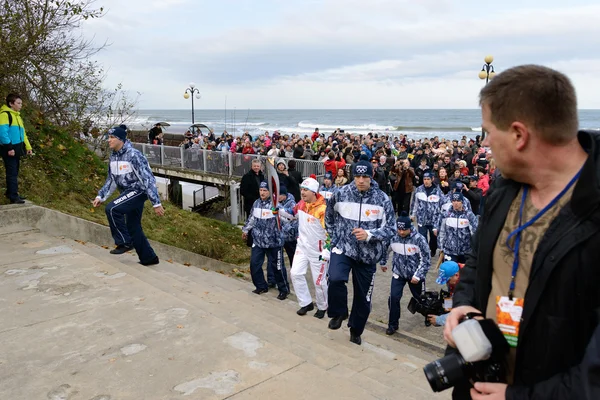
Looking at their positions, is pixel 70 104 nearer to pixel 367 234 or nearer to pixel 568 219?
pixel 367 234

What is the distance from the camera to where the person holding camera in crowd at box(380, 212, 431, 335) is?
699 cm

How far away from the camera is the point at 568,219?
5.00ft

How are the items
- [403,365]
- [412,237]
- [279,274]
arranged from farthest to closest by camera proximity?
[279,274]
[412,237]
[403,365]

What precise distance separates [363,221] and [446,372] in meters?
3.89

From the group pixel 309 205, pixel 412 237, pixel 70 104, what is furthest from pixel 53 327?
pixel 70 104

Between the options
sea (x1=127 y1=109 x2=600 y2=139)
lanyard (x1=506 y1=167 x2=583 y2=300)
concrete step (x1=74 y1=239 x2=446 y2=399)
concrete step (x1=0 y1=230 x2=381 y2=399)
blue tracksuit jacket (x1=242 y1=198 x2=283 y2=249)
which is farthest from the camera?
sea (x1=127 y1=109 x2=600 y2=139)

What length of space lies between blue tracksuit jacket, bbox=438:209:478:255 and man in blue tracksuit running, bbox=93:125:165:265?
4744 millimetres

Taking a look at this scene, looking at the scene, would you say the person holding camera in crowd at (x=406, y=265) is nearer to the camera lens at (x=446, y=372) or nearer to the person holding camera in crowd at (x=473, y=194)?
the person holding camera in crowd at (x=473, y=194)

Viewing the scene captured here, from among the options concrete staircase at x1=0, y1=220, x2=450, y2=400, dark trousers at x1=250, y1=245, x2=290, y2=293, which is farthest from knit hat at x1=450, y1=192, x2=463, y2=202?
dark trousers at x1=250, y1=245, x2=290, y2=293

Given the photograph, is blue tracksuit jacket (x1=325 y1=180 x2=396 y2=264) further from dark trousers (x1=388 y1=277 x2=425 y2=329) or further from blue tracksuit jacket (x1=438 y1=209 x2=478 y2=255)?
blue tracksuit jacket (x1=438 y1=209 x2=478 y2=255)

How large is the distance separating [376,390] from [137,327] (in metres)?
2.26

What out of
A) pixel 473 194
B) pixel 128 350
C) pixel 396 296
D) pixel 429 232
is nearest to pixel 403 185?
pixel 429 232

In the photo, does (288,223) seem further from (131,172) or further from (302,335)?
(302,335)

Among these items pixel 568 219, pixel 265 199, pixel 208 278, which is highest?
pixel 568 219
